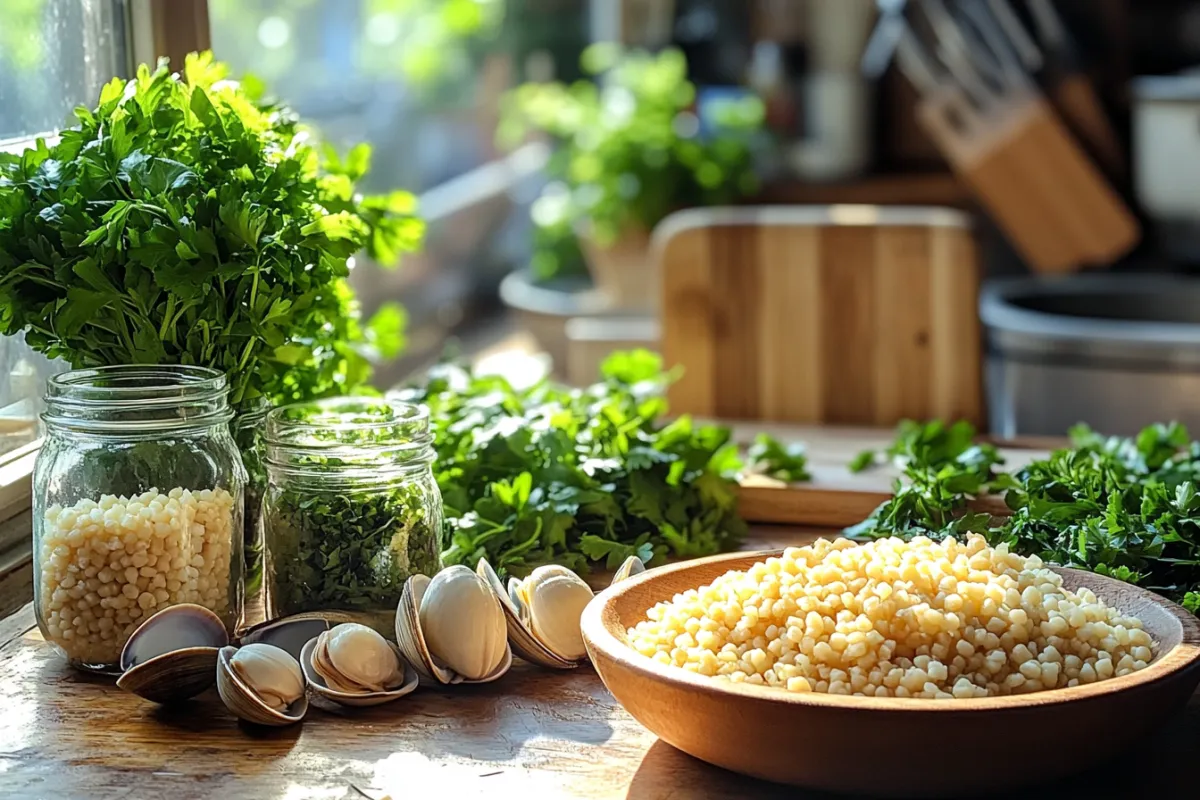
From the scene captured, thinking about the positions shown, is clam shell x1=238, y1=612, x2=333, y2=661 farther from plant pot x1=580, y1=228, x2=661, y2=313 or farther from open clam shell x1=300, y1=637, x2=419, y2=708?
plant pot x1=580, y1=228, x2=661, y2=313

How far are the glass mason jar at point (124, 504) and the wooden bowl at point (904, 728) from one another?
0.32m

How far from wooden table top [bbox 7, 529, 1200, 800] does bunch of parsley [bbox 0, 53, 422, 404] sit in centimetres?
24

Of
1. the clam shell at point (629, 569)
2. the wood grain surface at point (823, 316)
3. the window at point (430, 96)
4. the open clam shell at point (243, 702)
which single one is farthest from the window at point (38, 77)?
the window at point (430, 96)

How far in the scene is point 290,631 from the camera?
0.98m

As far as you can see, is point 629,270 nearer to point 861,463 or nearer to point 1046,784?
point 861,463

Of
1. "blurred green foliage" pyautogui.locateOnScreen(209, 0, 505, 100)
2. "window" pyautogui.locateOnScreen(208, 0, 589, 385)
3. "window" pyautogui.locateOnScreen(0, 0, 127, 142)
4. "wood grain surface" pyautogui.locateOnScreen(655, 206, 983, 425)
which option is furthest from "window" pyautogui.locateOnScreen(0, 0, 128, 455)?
"blurred green foliage" pyautogui.locateOnScreen(209, 0, 505, 100)

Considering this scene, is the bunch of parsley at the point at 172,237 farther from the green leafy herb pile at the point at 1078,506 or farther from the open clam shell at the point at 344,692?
the green leafy herb pile at the point at 1078,506

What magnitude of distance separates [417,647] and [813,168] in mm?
2144

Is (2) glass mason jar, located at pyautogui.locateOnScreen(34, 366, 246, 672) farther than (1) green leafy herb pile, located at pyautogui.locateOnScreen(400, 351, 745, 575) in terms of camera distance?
No

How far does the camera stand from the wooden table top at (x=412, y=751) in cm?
83

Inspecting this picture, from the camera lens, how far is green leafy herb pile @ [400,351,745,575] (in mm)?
1142

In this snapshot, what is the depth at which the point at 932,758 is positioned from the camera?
77cm

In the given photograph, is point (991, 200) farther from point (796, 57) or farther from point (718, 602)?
point (718, 602)

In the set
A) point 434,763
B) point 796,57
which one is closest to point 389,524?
point 434,763
